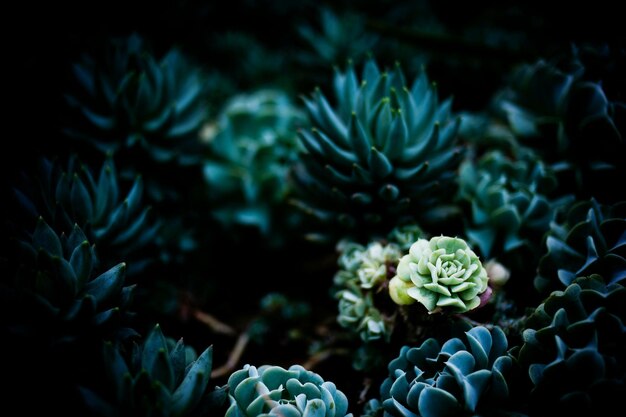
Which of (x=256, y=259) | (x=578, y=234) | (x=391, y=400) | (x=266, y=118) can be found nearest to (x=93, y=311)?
(x=391, y=400)

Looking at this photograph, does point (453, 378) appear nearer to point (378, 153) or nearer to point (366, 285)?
point (366, 285)

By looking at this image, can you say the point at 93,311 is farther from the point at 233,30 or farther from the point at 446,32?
the point at 446,32

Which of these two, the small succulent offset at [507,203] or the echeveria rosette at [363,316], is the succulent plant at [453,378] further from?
the small succulent offset at [507,203]

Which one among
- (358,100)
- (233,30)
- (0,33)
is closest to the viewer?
(358,100)

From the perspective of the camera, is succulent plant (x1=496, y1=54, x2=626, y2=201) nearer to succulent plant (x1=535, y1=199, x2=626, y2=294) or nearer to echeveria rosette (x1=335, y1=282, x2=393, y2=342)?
succulent plant (x1=535, y1=199, x2=626, y2=294)

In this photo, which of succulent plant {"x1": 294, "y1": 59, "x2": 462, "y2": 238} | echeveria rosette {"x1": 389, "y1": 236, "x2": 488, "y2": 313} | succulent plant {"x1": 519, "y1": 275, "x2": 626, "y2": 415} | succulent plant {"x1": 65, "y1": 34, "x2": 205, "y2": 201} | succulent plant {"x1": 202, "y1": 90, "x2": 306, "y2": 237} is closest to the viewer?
succulent plant {"x1": 519, "y1": 275, "x2": 626, "y2": 415}

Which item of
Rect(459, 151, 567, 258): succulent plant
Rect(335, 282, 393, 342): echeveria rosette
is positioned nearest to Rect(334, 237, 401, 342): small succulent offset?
Rect(335, 282, 393, 342): echeveria rosette

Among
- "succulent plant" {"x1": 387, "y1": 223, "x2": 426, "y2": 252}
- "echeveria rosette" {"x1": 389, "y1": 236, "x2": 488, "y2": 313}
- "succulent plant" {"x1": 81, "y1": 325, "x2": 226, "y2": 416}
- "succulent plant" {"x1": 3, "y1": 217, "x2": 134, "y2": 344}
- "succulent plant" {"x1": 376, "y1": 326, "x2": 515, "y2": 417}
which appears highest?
"succulent plant" {"x1": 387, "y1": 223, "x2": 426, "y2": 252}

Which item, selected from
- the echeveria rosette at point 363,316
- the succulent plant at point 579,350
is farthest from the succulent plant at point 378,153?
the succulent plant at point 579,350
